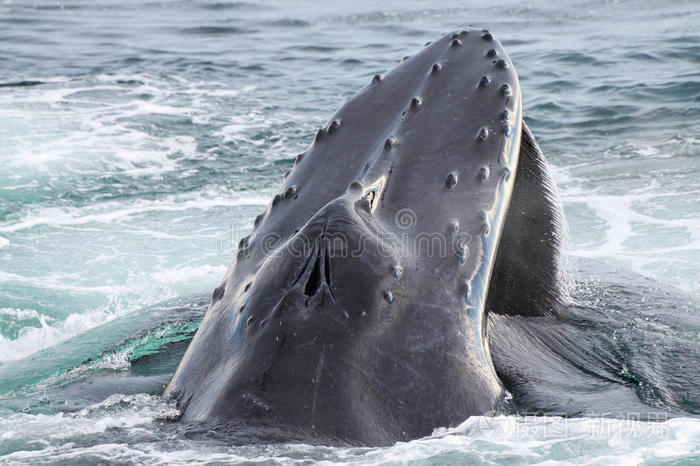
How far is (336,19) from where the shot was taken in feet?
94.6

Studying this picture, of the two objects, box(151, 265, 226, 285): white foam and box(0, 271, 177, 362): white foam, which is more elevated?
box(151, 265, 226, 285): white foam

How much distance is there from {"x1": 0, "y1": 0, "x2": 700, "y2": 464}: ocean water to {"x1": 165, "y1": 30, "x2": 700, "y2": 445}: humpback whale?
0.16 meters

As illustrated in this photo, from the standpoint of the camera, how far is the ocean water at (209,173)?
10.7ft

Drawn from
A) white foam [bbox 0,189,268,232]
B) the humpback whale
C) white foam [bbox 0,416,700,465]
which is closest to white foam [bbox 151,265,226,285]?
white foam [bbox 0,189,268,232]

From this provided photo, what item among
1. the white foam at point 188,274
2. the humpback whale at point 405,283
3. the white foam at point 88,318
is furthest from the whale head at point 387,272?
the white foam at point 188,274

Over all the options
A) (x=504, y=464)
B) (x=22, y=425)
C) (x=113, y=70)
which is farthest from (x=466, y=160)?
(x=113, y=70)

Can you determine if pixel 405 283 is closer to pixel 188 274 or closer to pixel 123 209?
pixel 188 274

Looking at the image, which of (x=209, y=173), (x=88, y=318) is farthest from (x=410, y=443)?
(x=209, y=173)

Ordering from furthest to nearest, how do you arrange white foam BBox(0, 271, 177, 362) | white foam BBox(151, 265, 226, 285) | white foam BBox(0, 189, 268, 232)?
white foam BBox(0, 189, 268, 232) < white foam BBox(151, 265, 226, 285) < white foam BBox(0, 271, 177, 362)

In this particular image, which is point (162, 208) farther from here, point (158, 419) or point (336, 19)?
point (336, 19)

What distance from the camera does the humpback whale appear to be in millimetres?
2902

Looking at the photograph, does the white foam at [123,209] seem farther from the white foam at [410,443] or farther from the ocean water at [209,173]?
the white foam at [410,443]

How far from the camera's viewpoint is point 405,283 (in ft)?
Result: 10.3

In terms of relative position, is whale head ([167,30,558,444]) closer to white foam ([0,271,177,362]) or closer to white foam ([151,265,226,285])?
white foam ([0,271,177,362])
